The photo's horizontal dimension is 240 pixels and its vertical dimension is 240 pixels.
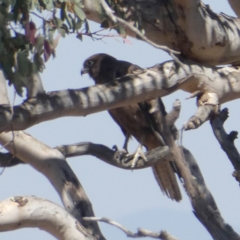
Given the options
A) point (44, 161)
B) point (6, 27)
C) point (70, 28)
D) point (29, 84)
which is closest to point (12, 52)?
point (6, 27)

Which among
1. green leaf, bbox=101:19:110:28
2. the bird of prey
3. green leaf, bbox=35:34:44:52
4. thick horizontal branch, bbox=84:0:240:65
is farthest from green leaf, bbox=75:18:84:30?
the bird of prey

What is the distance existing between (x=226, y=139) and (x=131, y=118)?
2.12m

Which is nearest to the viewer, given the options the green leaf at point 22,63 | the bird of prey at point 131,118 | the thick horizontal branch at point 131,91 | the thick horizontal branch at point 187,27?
the green leaf at point 22,63

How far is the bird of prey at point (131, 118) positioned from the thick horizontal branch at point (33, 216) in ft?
6.39

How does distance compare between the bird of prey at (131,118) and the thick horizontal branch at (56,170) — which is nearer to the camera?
the thick horizontal branch at (56,170)

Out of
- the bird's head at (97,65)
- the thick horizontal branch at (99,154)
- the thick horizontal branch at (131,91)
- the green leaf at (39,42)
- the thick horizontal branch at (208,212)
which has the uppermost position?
the bird's head at (97,65)

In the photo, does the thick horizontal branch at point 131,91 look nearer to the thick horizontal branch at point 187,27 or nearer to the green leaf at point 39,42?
the thick horizontal branch at point 187,27

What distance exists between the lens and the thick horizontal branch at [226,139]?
12.1 feet

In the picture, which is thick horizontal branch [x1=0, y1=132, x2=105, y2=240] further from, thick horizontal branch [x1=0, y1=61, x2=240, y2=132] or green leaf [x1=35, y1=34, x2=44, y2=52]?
green leaf [x1=35, y1=34, x2=44, y2=52]

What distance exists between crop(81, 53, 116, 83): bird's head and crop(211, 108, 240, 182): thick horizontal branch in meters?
2.45

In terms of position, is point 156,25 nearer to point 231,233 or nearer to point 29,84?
point 29,84

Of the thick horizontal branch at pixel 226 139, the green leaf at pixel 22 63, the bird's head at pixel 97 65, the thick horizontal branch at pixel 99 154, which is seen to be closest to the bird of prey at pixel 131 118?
the bird's head at pixel 97 65

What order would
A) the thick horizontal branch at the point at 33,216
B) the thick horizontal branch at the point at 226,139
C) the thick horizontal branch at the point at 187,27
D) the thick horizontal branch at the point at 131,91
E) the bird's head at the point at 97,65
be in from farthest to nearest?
the bird's head at the point at 97,65 → the thick horizontal branch at the point at 187,27 → the thick horizontal branch at the point at 226,139 → the thick horizontal branch at the point at 131,91 → the thick horizontal branch at the point at 33,216

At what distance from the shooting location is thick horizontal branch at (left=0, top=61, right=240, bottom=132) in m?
3.26
